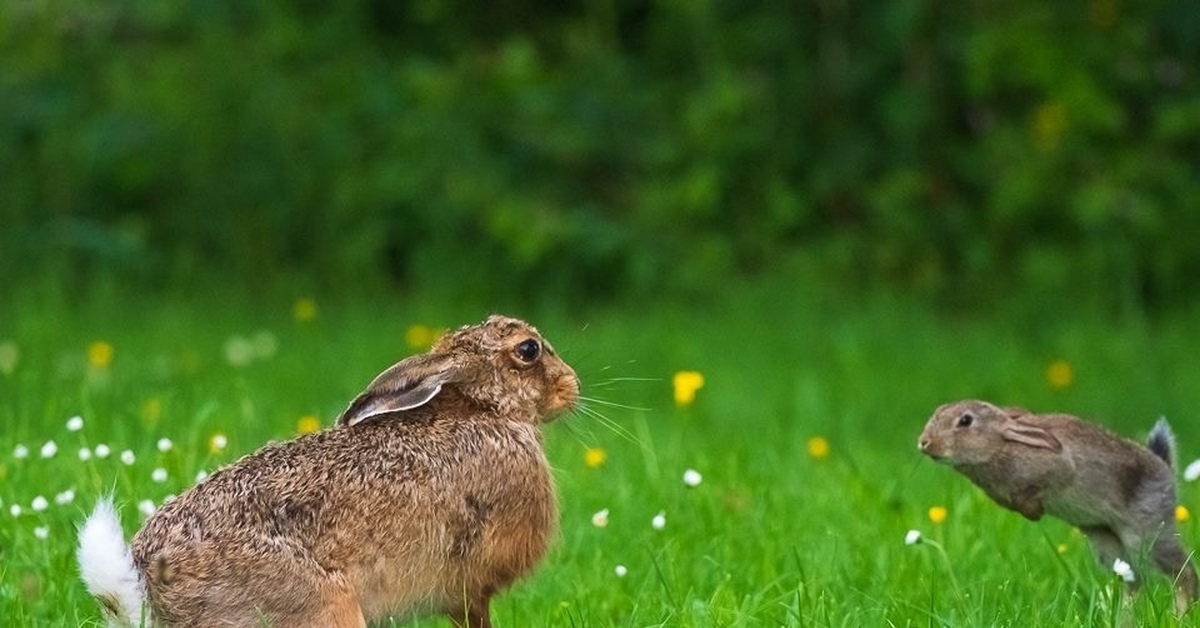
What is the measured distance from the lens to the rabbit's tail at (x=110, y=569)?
4121mm

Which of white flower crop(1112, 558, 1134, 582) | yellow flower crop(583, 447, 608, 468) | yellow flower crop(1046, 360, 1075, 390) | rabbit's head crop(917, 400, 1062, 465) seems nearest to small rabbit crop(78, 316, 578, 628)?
rabbit's head crop(917, 400, 1062, 465)

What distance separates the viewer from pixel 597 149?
12.2 meters

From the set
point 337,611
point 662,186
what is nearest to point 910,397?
point 662,186

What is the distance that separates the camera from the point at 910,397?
31.6ft

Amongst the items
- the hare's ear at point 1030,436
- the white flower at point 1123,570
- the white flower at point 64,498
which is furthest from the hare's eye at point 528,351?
the white flower at point 1123,570

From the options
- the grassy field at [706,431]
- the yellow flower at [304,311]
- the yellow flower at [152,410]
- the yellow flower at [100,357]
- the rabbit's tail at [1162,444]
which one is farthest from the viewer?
the yellow flower at [304,311]

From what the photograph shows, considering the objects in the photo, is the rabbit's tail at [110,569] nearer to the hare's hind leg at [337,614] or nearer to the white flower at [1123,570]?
the hare's hind leg at [337,614]

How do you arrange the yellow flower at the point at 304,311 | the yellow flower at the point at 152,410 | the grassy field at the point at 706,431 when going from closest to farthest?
the grassy field at the point at 706,431 → the yellow flower at the point at 152,410 → the yellow flower at the point at 304,311

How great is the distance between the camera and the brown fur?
13.8 feet

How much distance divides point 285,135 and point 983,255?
13.4 ft

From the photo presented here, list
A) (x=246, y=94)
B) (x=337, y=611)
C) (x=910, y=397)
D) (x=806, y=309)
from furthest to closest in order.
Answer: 1. (x=246, y=94)
2. (x=806, y=309)
3. (x=910, y=397)
4. (x=337, y=611)

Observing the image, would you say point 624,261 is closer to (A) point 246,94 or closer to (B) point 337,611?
(A) point 246,94

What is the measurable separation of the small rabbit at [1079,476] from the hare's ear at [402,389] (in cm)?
124

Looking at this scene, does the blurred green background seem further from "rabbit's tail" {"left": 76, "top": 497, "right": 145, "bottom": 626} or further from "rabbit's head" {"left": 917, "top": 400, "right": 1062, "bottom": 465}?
"rabbit's tail" {"left": 76, "top": 497, "right": 145, "bottom": 626}
